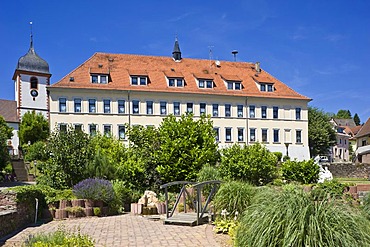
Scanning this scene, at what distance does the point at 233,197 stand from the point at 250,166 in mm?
8992

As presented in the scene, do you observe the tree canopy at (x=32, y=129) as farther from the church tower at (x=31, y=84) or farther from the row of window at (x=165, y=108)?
the row of window at (x=165, y=108)

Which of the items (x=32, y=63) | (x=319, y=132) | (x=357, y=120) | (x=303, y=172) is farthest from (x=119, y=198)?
(x=357, y=120)

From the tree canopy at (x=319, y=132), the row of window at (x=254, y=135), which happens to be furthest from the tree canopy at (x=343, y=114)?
the row of window at (x=254, y=135)

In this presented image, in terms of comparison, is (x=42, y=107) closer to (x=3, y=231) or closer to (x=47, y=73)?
(x=47, y=73)

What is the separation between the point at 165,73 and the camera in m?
48.5

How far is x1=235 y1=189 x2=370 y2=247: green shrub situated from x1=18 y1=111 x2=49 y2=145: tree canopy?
52.4 meters

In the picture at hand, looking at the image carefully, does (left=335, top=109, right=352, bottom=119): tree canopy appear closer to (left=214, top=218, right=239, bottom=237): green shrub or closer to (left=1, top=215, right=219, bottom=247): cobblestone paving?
(left=1, top=215, right=219, bottom=247): cobblestone paving

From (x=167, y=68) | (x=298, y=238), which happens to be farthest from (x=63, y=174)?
(x=167, y=68)

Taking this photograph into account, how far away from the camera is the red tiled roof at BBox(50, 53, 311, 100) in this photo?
45969 millimetres

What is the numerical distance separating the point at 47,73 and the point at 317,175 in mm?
53715

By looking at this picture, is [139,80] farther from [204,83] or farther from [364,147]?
[364,147]

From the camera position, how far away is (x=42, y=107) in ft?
211

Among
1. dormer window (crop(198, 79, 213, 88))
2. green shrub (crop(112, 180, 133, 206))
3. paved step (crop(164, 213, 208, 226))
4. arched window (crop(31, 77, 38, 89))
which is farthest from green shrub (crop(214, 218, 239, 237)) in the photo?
arched window (crop(31, 77, 38, 89))

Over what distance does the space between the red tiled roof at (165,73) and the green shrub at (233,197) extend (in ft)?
113
